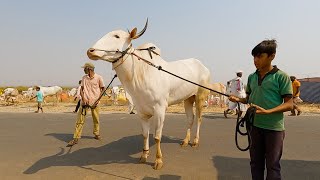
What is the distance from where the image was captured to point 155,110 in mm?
5086

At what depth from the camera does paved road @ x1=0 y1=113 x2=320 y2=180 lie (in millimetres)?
4625

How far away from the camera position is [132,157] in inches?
225

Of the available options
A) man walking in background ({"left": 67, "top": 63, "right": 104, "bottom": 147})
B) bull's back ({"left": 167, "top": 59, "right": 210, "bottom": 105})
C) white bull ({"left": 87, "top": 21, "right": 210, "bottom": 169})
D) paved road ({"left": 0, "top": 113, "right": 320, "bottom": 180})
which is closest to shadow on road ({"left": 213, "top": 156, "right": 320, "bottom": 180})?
paved road ({"left": 0, "top": 113, "right": 320, "bottom": 180})

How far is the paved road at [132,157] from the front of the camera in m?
4.62

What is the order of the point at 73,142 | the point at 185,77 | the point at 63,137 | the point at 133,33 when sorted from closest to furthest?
the point at 133,33 < the point at 185,77 < the point at 73,142 < the point at 63,137

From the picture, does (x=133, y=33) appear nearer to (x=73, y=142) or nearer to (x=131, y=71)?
(x=131, y=71)

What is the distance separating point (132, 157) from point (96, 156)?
2.39ft

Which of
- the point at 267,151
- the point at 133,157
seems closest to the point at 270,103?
the point at 267,151

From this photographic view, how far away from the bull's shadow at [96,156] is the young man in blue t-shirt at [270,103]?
109 inches

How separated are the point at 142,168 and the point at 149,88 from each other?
135 centimetres

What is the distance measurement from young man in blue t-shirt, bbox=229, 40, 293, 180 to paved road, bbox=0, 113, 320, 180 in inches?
56.7

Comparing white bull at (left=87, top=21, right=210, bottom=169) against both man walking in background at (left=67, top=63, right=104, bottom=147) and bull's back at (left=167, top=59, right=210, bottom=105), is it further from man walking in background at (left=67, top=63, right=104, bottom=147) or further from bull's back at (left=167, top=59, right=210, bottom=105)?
man walking in background at (left=67, top=63, right=104, bottom=147)

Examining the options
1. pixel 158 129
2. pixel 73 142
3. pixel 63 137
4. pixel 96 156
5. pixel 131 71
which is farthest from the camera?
pixel 63 137

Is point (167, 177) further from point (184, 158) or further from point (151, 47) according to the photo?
point (151, 47)
